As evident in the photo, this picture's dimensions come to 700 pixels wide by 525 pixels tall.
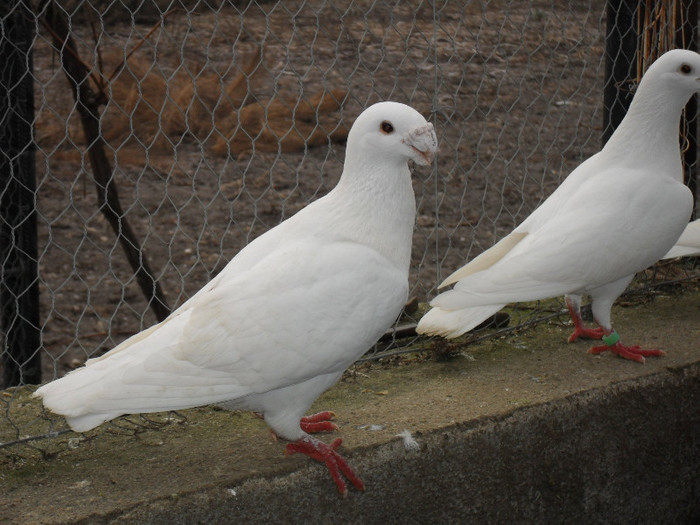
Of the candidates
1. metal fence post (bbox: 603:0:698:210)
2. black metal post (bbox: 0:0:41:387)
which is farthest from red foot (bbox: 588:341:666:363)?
black metal post (bbox: 0:0:41:387)

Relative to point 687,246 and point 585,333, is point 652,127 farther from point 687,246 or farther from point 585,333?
point 585,333

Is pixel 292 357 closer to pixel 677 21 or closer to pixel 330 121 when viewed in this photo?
pixel 677 21

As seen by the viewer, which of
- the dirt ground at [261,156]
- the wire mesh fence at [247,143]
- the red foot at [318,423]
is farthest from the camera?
the dirt ground at [261,156]

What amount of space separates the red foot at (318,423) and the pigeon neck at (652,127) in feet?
4.76

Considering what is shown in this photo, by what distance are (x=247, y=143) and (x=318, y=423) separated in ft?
11.9

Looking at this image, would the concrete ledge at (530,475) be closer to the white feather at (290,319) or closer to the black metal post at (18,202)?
the white feather at (290,319)

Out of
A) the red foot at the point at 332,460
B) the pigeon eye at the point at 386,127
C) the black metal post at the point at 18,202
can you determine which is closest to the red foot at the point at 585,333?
the red foot at the point at 332,460

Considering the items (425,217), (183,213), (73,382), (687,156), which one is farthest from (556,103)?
(73,382)

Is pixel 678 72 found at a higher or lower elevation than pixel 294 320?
higher

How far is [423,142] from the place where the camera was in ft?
7.89

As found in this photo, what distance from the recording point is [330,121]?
20.7ft

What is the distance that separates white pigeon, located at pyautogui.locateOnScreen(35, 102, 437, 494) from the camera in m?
2.32

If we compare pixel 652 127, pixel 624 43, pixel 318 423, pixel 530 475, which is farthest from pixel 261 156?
pixel 530 475

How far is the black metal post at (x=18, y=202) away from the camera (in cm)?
289
